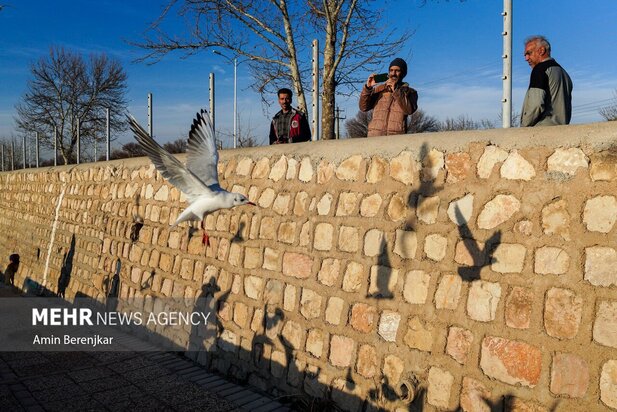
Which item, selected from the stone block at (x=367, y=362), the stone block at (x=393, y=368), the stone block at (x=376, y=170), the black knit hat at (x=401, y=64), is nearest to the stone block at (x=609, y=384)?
the stone block at (x=393, y=368)

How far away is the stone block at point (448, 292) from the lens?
3022 millimetres

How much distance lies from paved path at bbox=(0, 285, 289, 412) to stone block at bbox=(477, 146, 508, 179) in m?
2.59

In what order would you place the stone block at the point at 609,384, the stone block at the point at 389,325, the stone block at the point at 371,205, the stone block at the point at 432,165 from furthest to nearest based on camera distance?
the stone block at the point at 371,205
the stone block at the point at 389,325
the stone block at the point at 432,165
the stone block at the point at 609,384

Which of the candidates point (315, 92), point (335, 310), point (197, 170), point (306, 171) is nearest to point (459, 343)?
point (335, 310)

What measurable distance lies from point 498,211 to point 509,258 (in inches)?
11.8

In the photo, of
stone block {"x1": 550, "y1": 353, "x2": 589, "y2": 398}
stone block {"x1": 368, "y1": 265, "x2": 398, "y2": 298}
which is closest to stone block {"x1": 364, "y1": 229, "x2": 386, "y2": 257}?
stone block {"x1": 368, "y1": 265, "x2": 398, "y2": 298}

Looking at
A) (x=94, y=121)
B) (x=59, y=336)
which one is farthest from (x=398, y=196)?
(x=94, y=121)

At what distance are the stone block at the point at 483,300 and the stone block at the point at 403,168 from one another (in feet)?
2.96

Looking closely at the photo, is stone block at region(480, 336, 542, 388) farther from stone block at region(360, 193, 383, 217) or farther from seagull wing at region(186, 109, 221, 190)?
seagull wing at region(186, 109, 221, 190)

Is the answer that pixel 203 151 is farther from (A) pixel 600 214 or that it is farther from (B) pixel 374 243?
(A) pixel 600 214

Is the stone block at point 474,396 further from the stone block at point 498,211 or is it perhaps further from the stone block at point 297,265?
the stone block at point 297,265

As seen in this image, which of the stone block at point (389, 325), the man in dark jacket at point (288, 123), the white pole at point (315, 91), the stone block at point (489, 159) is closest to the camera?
the stone block at point (489, 159)

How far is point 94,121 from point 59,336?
19.0 metres

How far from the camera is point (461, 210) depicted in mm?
3068
